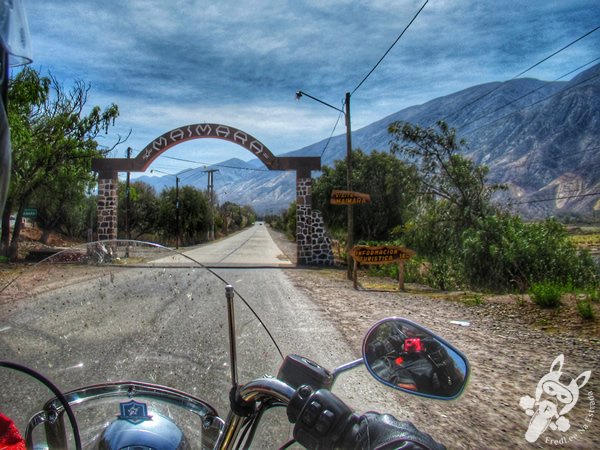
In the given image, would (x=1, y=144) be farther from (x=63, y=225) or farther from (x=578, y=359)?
(x=63, y=225)

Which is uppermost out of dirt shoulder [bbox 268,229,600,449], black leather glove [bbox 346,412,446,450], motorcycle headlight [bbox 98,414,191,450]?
black leather glove [bbox 346,412,446,450]

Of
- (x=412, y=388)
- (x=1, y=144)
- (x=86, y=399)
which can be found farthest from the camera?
(x=86, y=399)

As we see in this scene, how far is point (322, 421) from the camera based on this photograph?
1207 mm

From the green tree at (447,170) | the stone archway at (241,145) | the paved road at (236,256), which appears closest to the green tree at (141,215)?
the paved road at (236,256)

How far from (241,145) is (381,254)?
11026mm

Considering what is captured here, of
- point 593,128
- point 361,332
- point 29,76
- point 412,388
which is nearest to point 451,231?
point 361,332

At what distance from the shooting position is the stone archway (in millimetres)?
23031

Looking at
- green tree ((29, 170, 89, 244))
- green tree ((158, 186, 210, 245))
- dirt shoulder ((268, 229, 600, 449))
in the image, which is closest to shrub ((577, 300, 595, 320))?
dirt shoulder ((268, 229, 600, 449))

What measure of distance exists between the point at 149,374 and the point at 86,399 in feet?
0.63

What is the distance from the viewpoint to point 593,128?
18200cm

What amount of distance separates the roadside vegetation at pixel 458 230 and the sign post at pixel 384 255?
204cm

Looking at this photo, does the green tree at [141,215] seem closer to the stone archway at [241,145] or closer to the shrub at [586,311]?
the stone archway at [241,145]

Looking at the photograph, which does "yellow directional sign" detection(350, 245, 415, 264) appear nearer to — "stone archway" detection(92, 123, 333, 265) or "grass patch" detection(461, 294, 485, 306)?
"grass patch" detection(461, 294, 485, 306)

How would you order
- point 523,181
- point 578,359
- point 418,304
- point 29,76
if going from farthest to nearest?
1. point 523,181
2. point 29,76
3. point 418,304
4. point 578,359
